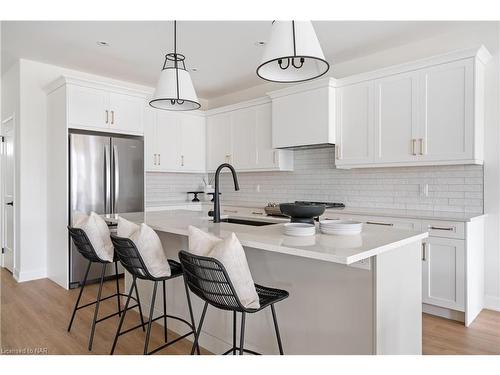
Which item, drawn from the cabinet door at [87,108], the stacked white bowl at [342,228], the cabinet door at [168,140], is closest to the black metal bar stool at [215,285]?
the stacked white bowl at [342,228]

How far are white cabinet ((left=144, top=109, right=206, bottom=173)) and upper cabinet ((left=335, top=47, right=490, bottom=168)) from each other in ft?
8.08

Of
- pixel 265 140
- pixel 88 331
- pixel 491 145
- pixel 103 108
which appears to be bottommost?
pixel 88 331

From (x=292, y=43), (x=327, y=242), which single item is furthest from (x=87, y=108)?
(x=327, y=242)

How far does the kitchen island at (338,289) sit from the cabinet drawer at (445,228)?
1.17 metres

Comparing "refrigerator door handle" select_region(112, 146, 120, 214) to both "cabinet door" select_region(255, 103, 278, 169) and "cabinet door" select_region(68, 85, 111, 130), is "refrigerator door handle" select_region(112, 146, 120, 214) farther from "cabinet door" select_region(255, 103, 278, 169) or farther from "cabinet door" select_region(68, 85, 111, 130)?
"cabinet door" select_region(255, 103, 278, 169)

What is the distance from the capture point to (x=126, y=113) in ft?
14.9

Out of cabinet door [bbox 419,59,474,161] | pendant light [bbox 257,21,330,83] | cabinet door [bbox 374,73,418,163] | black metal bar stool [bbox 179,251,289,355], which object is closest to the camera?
black metal bar stool [bbox 179,251,289,355]

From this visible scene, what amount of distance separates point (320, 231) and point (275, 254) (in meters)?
0.31

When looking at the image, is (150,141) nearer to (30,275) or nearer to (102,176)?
(102,176)

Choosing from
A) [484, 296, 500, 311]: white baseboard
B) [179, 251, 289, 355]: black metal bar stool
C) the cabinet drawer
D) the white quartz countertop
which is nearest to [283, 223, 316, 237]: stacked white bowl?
the white quartz countertop

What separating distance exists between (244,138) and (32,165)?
2752 mm

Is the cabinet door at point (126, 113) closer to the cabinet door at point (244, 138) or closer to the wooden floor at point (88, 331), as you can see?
the cabinet door at point (244, 138)

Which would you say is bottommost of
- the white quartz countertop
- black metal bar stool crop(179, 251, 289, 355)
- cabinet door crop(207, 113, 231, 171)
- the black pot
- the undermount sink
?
black metal bar stool crop(179, 251, 289, 355)

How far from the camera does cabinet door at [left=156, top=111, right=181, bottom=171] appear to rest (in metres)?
5.13
